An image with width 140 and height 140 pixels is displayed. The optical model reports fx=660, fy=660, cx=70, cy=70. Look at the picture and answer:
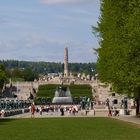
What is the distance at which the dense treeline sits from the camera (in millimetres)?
41938

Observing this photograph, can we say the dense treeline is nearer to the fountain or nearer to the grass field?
the grass field

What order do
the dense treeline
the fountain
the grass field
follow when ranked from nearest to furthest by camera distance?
the grass field
the dense treeline
the fountain

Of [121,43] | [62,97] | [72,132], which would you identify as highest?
[121,43]

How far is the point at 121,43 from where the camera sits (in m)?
44.5

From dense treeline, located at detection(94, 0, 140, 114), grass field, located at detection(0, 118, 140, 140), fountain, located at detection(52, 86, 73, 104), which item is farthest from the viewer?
fountain, located at detection(52, 86, 73, 104)

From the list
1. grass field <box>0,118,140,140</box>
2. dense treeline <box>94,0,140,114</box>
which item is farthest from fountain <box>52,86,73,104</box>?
grass field <box>0,118,140,140</box>

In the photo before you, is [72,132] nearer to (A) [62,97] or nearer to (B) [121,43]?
(B) [121,43]

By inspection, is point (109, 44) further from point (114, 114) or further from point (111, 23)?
point (114, 114)

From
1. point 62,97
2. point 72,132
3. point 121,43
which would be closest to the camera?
point 72,132

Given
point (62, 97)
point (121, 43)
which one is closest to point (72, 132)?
point (121, 43)

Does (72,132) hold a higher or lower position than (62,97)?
lower

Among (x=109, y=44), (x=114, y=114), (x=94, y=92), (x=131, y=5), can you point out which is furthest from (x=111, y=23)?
(x=94, y=92)

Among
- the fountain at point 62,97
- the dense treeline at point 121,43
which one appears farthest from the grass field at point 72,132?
the fountain at point 62,97

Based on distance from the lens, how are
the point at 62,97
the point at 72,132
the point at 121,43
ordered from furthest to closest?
the point at 62,97, the point at 121,43, the point at 72,132
